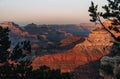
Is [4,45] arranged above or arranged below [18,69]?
above

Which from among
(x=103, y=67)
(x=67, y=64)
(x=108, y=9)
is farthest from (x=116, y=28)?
(x=67, y=64)

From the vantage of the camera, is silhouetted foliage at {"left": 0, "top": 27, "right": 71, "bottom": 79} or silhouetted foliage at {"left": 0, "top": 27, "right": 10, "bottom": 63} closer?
silhouetted foliage at {"left": 0, "top": 27, "right": 71, "bottom": 79}

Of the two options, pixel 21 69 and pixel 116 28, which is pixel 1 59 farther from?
pixel 116 28

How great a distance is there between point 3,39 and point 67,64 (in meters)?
154

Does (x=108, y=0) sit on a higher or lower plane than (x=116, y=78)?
higher

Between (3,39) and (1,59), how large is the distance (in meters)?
2.40

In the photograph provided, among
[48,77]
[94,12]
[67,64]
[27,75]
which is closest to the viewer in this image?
[94,12]

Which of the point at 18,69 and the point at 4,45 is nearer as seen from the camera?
the point at 18,69

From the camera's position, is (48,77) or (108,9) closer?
(108,9)

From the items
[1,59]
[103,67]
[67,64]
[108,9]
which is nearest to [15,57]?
[1,59]

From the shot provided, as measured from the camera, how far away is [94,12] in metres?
37.0

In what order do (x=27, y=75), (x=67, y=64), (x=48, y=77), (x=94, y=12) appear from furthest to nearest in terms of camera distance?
(x=67, y=64) → (x=27, y=75) → (x=48, y=77) → (x=94, y=12)

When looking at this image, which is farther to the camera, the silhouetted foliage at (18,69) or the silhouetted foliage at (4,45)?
the silhouetted foliage at (4,45)

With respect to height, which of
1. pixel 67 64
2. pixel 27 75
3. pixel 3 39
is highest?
pixel 3 39
